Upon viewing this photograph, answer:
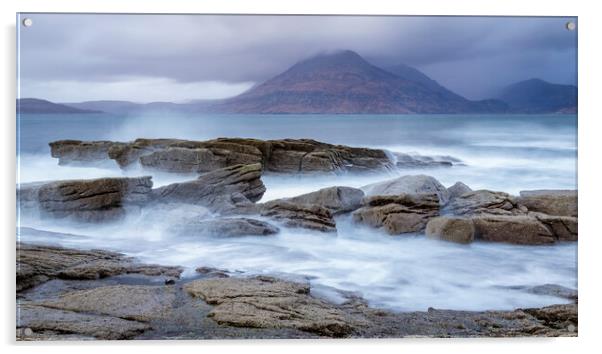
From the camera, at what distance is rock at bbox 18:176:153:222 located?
372cm

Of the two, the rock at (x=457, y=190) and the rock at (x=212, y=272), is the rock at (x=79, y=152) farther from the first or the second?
the rock at (x=457, y=190)

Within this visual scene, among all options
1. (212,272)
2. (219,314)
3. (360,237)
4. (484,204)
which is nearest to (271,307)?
→ (219,314)

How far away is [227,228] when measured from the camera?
3.79 m

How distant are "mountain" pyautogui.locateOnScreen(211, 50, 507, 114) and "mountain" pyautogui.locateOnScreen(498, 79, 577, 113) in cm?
9

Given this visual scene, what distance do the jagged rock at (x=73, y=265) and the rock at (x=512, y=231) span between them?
171 cm

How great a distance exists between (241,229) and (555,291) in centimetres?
179

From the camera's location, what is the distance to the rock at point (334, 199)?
12.6 feet

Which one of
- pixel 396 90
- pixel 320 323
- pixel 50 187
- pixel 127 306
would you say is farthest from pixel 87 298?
pixel 396 90

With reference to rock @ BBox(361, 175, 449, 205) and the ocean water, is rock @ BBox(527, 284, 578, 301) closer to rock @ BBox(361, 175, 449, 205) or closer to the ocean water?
the ocean water

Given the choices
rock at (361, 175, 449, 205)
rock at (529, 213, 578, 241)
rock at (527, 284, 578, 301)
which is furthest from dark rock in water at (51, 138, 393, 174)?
rock at (527, 284, 578, 301)

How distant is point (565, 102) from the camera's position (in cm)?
383

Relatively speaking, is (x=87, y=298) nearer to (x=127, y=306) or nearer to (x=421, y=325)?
(x=127, y=306)

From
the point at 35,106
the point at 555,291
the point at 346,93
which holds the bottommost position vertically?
the point at 555,291

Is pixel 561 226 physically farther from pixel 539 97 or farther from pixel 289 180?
pixel 289 180
